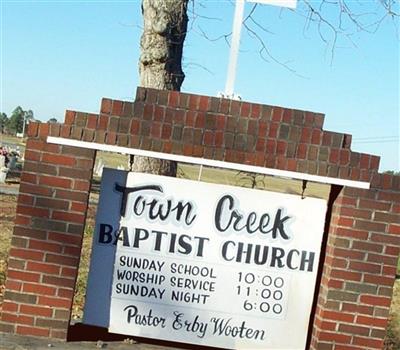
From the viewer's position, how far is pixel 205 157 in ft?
16.0

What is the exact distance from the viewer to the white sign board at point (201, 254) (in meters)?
5.03

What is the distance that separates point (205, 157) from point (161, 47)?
352cm

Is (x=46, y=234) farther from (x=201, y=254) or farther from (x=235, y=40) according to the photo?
(x=235, y=40)

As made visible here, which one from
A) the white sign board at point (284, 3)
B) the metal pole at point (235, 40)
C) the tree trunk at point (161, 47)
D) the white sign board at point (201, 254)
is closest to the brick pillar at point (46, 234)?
the white sign board at point (201, 254)

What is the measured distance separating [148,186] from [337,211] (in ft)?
4.79

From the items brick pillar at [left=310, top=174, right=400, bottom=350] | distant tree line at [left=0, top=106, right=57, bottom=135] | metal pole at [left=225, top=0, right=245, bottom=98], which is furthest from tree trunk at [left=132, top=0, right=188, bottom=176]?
distant tree line at [left=0, top=106, right=57, bottom=135]

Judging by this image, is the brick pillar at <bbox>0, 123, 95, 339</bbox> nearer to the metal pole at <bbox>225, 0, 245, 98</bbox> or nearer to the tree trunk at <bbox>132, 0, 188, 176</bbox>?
the metal pole at <bbox>225, 0, 245, 98</bbox>

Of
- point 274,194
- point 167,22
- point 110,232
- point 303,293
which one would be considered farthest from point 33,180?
point 167,22

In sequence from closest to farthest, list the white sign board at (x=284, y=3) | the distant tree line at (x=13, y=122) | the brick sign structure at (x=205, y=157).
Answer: the brick sign structure at (x=205, y=157), the white sign board at (x=284, y=3), the distant tree line at (x=13, y=122)

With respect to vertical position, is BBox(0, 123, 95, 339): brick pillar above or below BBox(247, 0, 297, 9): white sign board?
below

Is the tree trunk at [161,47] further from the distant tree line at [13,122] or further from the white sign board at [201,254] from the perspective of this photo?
the distant tree line at [13,122]

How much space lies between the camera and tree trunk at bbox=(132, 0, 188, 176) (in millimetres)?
8016

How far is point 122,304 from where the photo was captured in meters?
5.08

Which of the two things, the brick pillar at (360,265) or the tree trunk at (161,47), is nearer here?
the brick pillar at (360,265)
